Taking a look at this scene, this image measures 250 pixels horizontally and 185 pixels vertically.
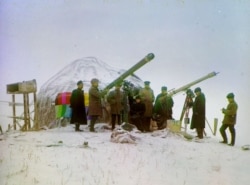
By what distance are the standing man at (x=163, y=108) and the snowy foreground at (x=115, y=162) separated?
4.00 ft

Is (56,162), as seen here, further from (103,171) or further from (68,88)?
(68,88)

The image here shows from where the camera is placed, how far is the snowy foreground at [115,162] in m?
3.90

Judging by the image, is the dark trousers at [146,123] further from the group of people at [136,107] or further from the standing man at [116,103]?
the standing man at [116,103]

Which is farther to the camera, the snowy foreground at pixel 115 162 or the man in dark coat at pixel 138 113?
the man in dark coat at pixel 138 113

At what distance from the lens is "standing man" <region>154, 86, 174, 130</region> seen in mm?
6465

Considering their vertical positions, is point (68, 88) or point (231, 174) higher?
point (68, 88)

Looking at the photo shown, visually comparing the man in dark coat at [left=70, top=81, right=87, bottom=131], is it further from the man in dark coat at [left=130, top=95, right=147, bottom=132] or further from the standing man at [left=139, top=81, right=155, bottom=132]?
the standing man at [left=139, top=81, right=155, bottom=132]

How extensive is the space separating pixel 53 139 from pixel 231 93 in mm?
2511

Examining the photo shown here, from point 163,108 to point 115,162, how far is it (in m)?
2.41

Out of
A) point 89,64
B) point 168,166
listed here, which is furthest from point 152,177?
point 89,64

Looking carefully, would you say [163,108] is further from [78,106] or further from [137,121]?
[78,106]

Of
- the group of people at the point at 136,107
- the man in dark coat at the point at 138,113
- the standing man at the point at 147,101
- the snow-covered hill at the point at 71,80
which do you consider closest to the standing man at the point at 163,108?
the group of people at the point at 136,107

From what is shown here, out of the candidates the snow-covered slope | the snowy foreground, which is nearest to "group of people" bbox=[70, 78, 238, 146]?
the snowy foreground

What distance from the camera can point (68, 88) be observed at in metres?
8.74
